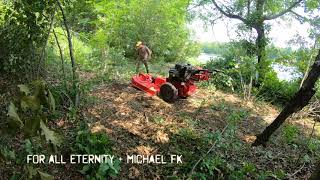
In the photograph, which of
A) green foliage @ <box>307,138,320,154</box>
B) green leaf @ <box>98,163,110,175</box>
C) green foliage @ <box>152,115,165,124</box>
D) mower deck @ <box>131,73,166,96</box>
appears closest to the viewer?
green leaf @ <box>98,163,110,175</box>

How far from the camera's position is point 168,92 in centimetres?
754

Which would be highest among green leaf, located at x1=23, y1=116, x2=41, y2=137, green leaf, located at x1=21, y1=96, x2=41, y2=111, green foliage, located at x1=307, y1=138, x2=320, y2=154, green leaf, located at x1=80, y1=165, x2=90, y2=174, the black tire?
green leaf, located at x1=21, y1=96, x2=41, y2=111

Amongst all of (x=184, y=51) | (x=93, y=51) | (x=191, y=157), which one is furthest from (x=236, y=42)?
(x=191, y=157)

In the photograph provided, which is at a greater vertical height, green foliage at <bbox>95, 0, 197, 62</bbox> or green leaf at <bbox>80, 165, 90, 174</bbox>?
green foliage at <bbox>95, 0, 197, 62</bbox>

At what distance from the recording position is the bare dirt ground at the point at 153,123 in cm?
521

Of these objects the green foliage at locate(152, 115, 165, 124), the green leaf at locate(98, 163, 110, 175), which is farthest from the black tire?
the green leaf at locate(98, 163, 110, 175)

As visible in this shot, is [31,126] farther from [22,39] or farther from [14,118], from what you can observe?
[22,39]

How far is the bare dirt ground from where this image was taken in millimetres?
5215

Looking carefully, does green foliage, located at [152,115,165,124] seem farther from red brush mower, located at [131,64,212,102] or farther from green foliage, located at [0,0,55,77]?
green foliage, located at [0,0,55,77]

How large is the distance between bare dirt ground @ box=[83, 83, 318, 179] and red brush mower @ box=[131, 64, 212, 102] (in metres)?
0.17

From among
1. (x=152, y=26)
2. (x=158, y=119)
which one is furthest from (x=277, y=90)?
(x=158, y=119)

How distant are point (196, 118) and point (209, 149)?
1.82m

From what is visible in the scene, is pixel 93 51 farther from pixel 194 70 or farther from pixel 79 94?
pixel 79 94

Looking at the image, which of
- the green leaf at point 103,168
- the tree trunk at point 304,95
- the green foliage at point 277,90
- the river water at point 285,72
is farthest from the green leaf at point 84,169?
the river water at point 285,72
